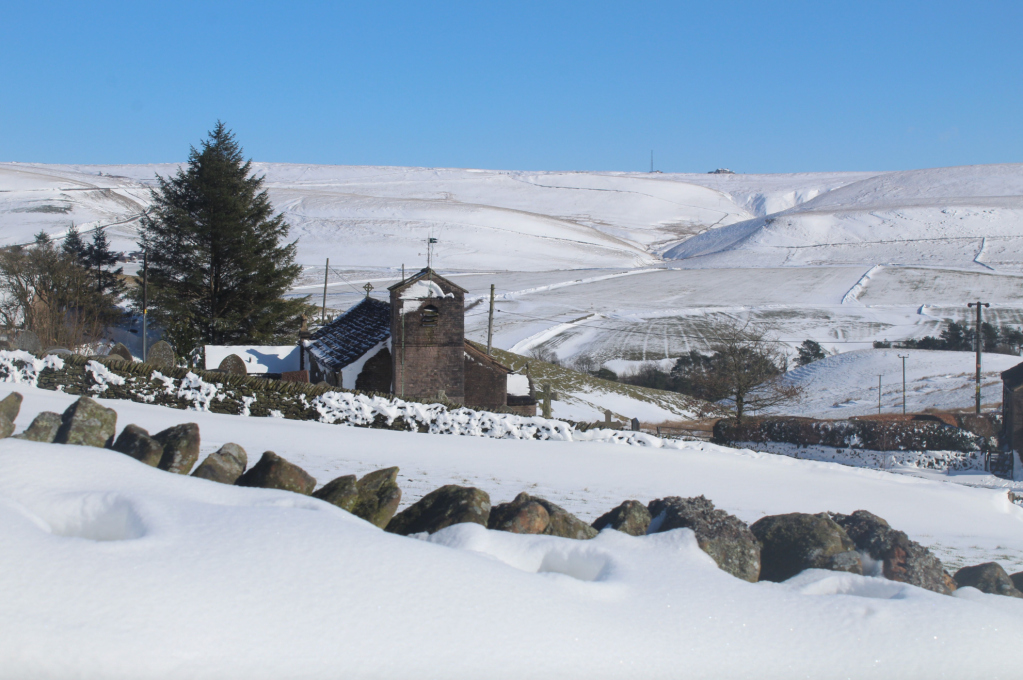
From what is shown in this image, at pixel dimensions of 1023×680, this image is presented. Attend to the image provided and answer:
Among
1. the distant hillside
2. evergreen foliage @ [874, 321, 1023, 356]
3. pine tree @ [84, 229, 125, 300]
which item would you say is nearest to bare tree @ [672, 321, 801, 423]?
the distant hillside

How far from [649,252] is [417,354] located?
112m

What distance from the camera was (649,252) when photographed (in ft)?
425

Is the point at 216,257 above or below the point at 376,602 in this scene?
above

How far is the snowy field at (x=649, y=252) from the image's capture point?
64312mm

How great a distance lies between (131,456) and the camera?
24.7ft

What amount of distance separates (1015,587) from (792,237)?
12208 cm

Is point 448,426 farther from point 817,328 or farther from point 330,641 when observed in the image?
point 817,328

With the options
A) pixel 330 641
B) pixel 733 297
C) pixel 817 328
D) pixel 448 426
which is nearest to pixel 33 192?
pixel 733 297

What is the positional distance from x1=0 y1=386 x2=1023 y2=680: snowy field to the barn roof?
17.6 meters

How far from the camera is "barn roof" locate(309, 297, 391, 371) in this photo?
24.4 meters

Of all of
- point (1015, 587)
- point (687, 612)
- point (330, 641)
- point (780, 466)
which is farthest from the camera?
point (780, 466)

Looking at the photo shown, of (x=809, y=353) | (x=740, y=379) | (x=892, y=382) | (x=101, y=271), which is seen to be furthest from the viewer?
(x=809, y=353)

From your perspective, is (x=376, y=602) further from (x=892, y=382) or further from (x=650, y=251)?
(x=650, y=251)

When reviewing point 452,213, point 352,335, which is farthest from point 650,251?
point 352,335
